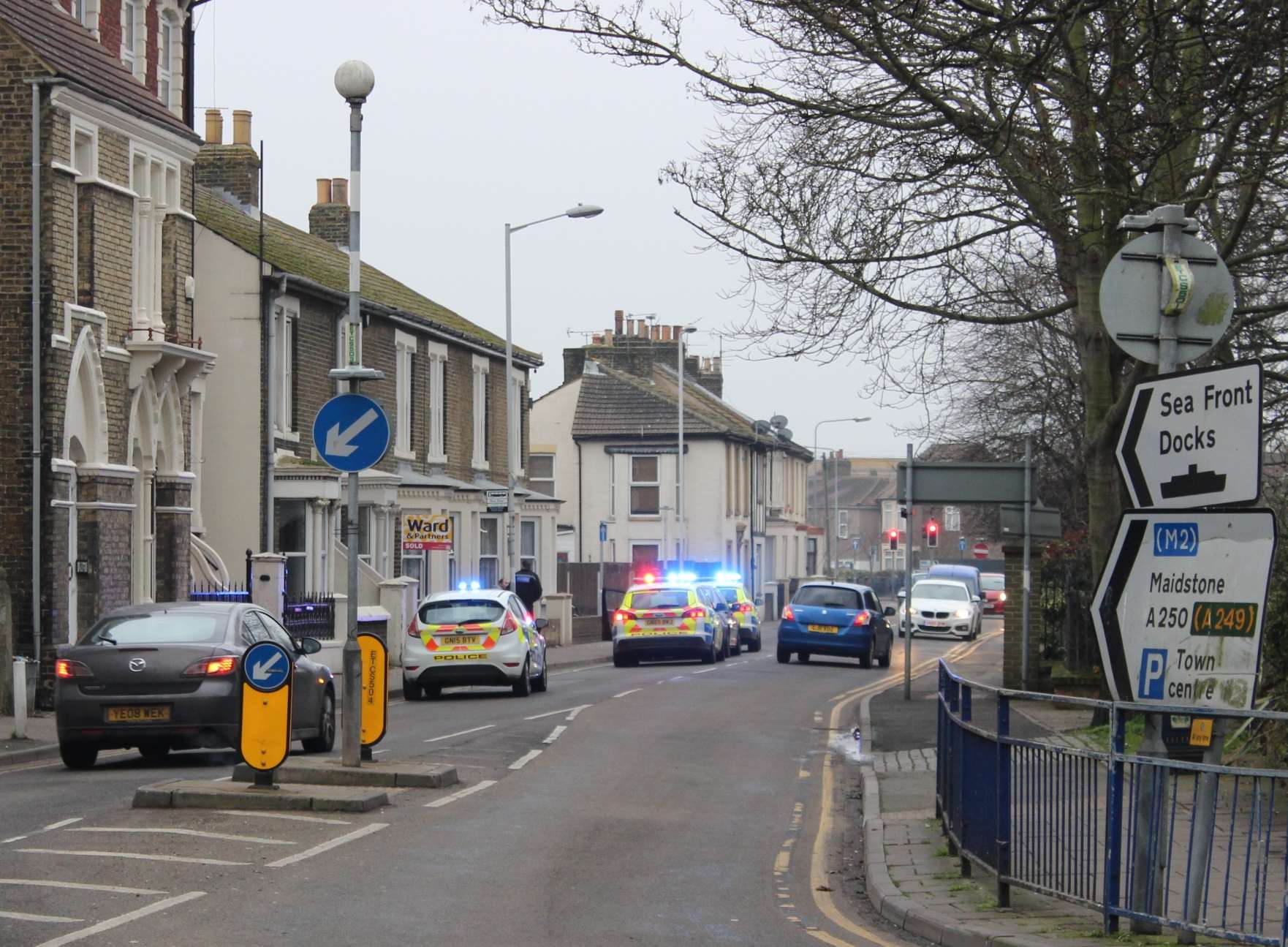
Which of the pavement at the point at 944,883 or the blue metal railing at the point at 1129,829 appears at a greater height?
the blue metal railing at the point at 1129,829

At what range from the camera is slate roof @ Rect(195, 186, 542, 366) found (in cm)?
3331

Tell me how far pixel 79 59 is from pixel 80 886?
17.5m

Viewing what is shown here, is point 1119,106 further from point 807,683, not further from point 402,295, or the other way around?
point 402,295

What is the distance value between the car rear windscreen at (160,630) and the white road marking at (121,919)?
692 cm

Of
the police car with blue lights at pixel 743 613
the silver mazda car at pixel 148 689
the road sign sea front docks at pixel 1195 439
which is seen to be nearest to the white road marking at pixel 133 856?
the silver mazda car at pixel 148 689

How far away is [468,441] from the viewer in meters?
43.5

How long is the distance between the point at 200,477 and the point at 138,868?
73.8 feet

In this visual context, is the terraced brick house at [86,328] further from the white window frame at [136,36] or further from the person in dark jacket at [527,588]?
the person in dark jacket at [527,588]

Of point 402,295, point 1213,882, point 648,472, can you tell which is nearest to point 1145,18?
point 1213,882

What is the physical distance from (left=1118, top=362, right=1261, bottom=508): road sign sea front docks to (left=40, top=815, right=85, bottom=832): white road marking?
23.7 feet

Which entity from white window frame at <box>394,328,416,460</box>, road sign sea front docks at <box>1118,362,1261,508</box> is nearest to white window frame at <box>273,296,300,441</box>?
white window frame at <box>394,328,416,460</box>

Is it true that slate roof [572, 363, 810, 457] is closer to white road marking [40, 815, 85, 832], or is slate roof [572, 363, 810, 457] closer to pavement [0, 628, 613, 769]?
pavement [0, 628, 613, 769]

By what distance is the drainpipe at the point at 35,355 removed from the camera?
22.4m

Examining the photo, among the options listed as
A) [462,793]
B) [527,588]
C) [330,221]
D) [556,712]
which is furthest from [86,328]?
[330,221]
